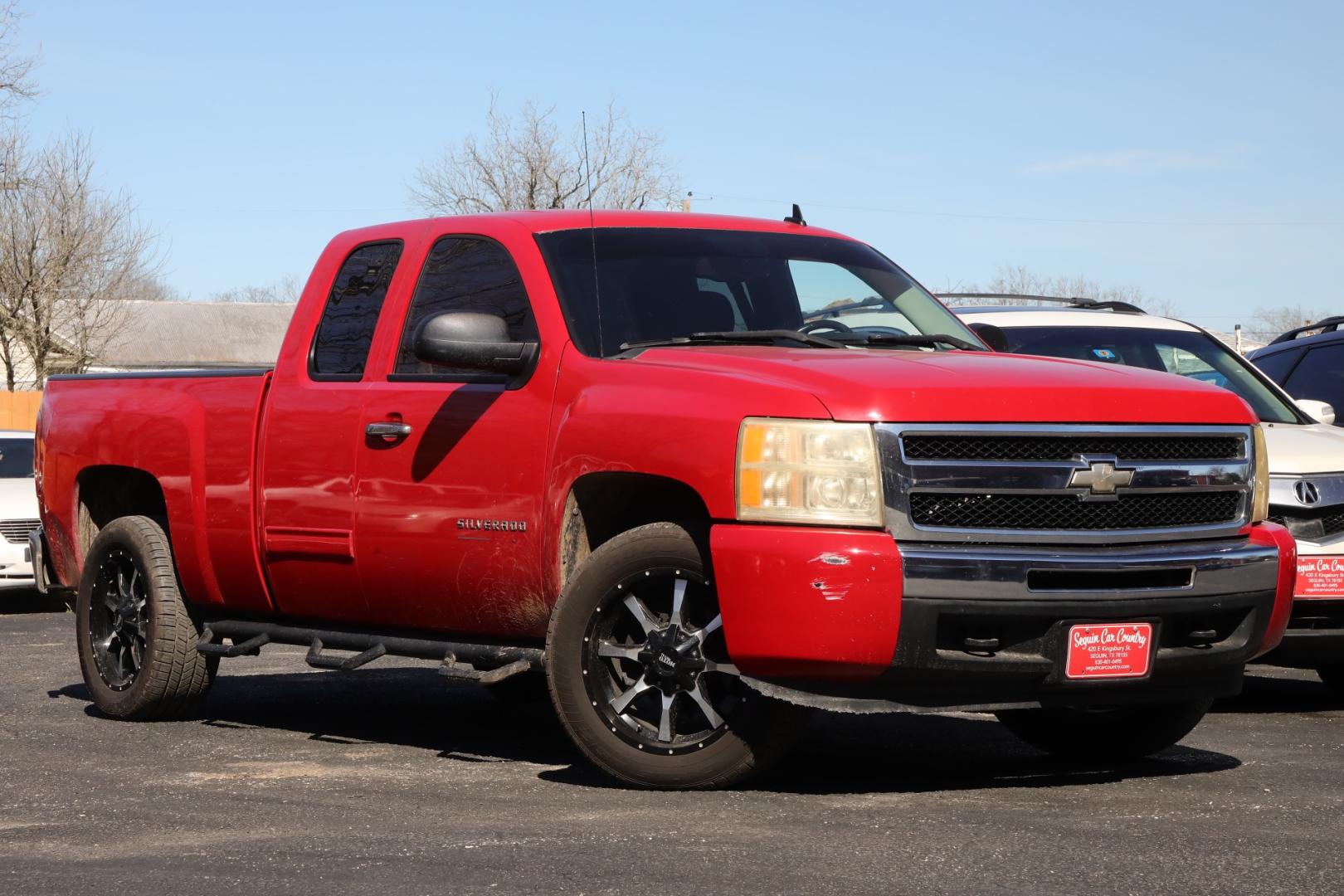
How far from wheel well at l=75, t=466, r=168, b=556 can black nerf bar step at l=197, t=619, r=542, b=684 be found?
0.83 m

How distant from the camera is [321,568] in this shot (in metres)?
→ 7.39

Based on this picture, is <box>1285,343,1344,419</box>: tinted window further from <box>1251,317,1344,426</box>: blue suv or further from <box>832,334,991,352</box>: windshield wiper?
<box>832,334,991,352</box>: windshield wiper

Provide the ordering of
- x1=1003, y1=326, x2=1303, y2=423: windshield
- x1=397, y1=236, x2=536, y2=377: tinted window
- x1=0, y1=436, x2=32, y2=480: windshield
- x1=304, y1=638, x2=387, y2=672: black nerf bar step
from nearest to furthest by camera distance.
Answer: x1=397, y1=236, x2=536, y2=377: tinted window
x1=304, y1=638, x2=387, y2=672: black nerf bar step
x1=1003, y1=326, x2=1303, y2=423: windshield
x1=0, y1=436, x2=32, y2=480: windshield

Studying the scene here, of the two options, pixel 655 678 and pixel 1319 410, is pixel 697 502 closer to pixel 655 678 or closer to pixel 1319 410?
pixel 655 678

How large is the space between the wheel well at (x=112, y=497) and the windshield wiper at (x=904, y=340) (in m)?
3.50

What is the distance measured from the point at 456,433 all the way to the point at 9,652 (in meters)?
6.41

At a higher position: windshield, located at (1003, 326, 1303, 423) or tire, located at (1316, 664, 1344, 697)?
windshield, located at (1003, 326, 1303, 423)

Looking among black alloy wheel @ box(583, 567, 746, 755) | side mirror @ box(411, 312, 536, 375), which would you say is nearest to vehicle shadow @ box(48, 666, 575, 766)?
black alloy wheel @ box(583, 567, 746, 755)

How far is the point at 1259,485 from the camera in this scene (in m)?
6.37

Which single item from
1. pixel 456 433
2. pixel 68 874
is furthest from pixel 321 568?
pixel 68 874

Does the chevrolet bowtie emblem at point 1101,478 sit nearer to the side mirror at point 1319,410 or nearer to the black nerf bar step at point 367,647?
the black nerf bar step at point 367,647

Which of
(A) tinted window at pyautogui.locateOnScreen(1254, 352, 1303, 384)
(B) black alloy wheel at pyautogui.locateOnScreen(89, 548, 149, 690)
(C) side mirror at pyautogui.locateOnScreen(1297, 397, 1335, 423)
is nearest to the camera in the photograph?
(B) black alloy wheel at pyautogui.locateOnScreen(89, 548, 149, 690)

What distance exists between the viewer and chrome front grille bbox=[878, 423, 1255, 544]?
558cm

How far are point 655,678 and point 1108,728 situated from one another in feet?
6.25
